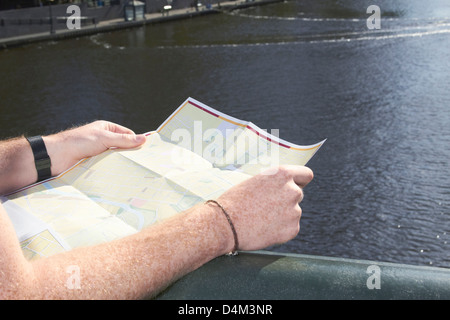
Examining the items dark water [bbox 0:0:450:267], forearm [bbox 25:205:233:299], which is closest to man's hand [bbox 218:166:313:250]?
forearm [bbox 25:205:233:299]

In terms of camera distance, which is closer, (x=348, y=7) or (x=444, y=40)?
(x=444, y=40)

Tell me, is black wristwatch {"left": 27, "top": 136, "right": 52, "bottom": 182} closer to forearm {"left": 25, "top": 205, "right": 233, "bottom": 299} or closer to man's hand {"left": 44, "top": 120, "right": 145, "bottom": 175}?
man's hand {"left": 44, "top": 120, "right": 145, "bottom": 175}

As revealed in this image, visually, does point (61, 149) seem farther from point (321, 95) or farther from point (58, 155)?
point (321, 95)

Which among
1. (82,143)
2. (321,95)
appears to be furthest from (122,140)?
(321,95)

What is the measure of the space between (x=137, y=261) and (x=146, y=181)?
0.38 metres

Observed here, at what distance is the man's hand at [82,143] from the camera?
140 centimetres

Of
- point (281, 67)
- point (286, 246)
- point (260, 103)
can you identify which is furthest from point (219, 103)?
point (286, 246)

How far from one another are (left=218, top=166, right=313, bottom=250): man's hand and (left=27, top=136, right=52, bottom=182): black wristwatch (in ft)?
1.73

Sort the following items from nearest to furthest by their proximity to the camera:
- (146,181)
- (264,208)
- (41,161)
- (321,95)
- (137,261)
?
(137,261) < (264,208) < (146,181) < (41,161) < (321,95)

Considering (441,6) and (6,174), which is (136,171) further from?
(441,6)

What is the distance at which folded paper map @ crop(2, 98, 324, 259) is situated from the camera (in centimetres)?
109

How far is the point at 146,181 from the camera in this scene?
4.09 ft

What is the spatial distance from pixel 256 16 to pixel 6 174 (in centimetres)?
2143
